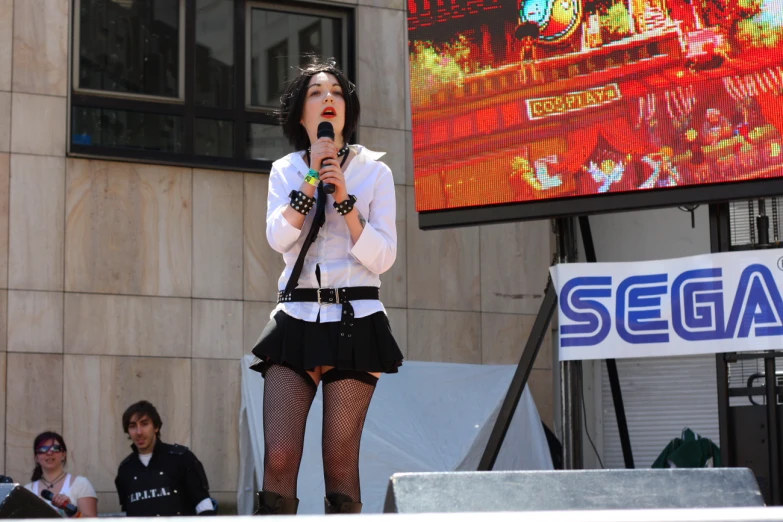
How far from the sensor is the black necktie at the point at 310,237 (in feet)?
12.7

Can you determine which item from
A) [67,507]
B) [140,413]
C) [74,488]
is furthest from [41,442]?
[140,413]

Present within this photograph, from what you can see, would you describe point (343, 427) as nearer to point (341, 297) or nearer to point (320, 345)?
point (320, 345)

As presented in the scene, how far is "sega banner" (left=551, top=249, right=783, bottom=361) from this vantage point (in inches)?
253

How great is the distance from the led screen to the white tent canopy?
2100mm

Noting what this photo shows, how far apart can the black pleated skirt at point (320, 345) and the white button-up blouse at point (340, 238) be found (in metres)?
0.03

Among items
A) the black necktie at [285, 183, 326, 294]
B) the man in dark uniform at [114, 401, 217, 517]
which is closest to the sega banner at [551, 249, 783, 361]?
the man in dark uniform at [114, 401, 217, 517]

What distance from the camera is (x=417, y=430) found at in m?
8.64

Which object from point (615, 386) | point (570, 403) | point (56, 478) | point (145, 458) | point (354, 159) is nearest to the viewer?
point (354, 159)

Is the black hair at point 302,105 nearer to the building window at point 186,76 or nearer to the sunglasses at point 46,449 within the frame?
the sunglasses at point 46,449

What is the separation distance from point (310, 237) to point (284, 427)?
0.58 metres

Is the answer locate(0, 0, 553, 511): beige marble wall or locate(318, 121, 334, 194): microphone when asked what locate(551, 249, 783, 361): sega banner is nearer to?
locate(0, 0, 553, 511): beige marble wall

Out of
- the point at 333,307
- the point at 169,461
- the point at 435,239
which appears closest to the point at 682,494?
the point at 333,307

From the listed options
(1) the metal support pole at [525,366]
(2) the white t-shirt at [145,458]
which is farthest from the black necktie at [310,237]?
(2) the white t-shirt at [145,458]

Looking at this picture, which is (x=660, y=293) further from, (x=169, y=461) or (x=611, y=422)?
(x=611, y=422)
